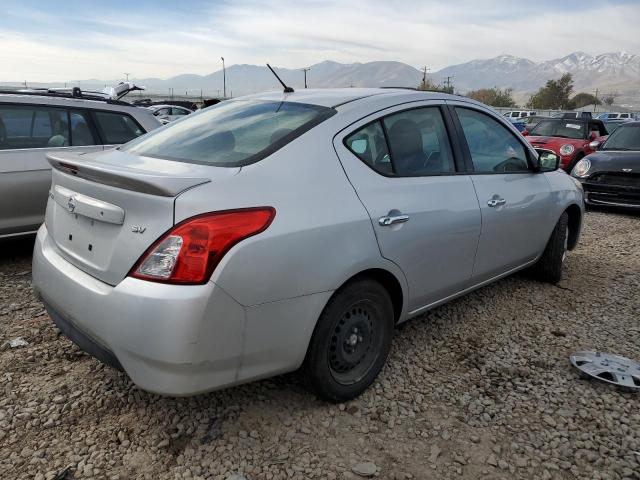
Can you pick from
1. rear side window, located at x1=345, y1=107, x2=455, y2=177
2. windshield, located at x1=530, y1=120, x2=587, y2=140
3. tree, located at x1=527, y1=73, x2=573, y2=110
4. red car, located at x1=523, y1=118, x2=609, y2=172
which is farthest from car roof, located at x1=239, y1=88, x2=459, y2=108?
tree, located at x1=527, y1=73, x2=573, y2=110

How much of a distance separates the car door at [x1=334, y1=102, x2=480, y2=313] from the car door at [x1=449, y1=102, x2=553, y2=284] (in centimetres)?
15

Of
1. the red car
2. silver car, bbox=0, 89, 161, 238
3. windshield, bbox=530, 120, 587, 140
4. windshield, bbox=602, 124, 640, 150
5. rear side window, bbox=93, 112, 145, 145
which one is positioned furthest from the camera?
windshield, bbox=530, 120, 587, 140

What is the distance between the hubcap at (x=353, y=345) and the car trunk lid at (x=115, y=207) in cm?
94

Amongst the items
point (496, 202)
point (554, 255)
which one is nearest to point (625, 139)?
point (554, 255)

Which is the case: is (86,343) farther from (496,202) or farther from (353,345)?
(496,202)

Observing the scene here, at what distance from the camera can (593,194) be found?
815 centimetres

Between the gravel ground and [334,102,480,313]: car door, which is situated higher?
[334,102,480,313]: car door

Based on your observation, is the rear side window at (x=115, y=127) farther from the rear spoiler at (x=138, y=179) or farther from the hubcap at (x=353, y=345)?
the hubcap at (x=353, y=345)

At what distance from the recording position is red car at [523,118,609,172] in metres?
11.1

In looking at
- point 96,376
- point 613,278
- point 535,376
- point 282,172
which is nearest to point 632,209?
point 613,278

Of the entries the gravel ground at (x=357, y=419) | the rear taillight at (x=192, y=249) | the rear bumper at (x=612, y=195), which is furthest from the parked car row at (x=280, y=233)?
the rear bumper at (x=612, y=195)

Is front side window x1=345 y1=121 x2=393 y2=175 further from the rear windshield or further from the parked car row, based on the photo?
the rear windshield

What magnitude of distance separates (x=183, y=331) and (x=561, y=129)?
12449 millimetres

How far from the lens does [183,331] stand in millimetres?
1882
